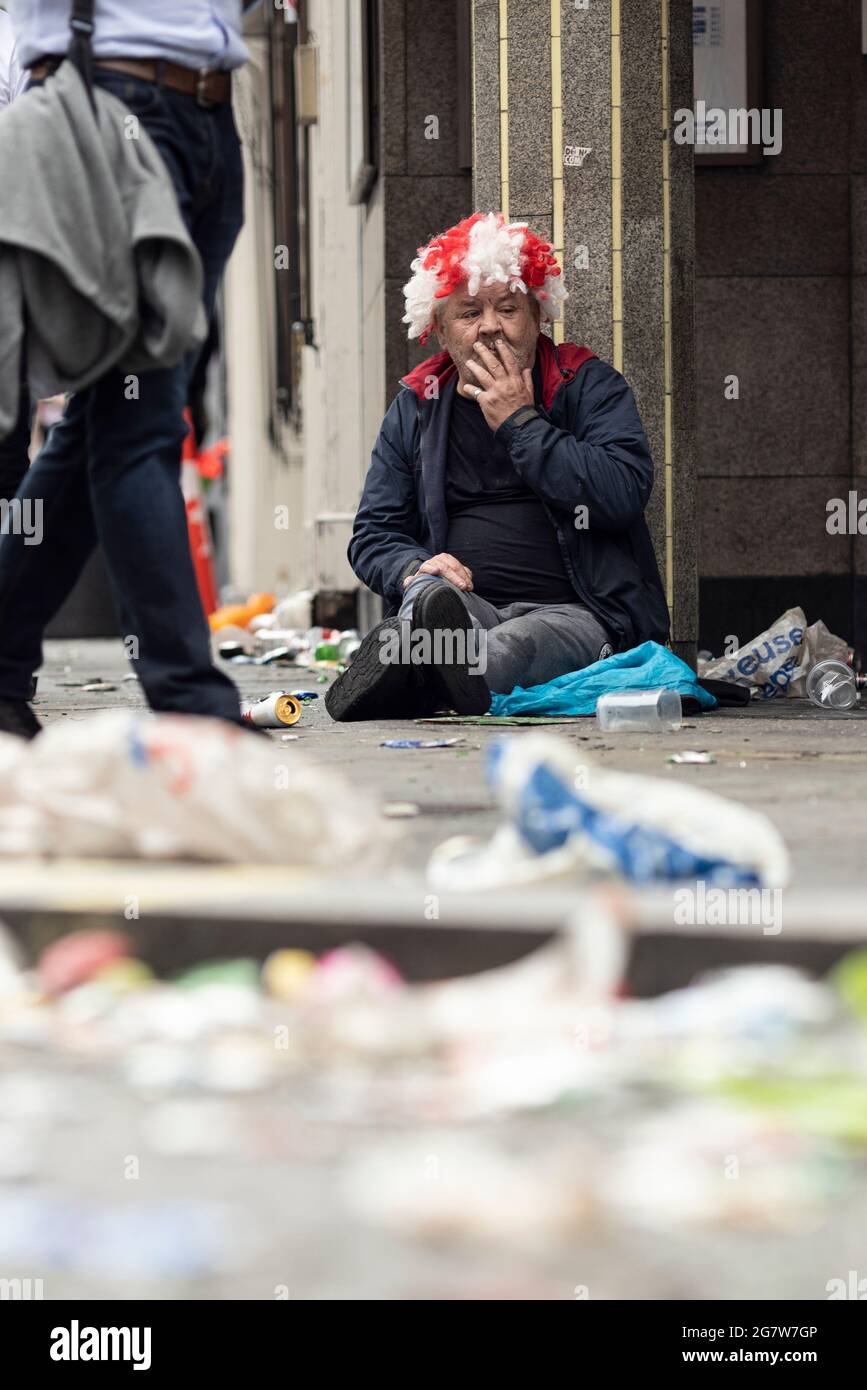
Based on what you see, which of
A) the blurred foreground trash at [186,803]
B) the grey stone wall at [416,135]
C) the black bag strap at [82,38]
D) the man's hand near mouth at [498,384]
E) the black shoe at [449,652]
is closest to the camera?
the blurred foreground trash at [186,803]

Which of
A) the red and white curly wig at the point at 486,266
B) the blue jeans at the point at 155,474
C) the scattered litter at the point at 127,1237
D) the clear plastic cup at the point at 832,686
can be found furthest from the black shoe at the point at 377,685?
the scattered litter at the point at 127,1237

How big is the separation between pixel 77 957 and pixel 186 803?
1.20 feet

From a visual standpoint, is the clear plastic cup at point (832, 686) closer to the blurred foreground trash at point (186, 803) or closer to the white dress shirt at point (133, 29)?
the white dress shirt at point (133, 29)

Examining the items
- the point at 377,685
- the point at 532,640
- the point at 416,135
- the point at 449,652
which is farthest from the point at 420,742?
the point at 416,135

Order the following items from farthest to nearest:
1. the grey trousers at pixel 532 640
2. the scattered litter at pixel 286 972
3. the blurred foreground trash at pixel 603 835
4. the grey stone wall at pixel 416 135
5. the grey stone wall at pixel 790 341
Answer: the grey stone wall at pixel 416 135 < the grey stone wall at pixel 790 341 < the grey trousers at pixel 532 640 < the blurred foreground trash at pixel 603 835 < the scattered litter at pixel 286 972

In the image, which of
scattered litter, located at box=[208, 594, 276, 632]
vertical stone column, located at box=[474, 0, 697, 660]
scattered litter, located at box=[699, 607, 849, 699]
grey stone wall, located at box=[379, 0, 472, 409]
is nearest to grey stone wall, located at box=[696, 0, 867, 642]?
grey stone wall, located at box=[379, 0, 472, 409]

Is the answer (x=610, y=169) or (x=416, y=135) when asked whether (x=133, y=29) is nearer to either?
(x=610, y=169)

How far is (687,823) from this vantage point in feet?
9.20

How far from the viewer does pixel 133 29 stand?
383 centimetres

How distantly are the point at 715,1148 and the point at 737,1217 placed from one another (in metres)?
0.16

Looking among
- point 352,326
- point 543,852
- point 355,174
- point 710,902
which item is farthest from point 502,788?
point 352,326

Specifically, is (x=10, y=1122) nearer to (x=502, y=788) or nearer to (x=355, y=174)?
(x=502, y=788)

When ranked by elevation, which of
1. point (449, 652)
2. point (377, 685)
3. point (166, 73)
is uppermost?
point (166, 73)

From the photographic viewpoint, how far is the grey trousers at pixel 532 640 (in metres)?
5.74
